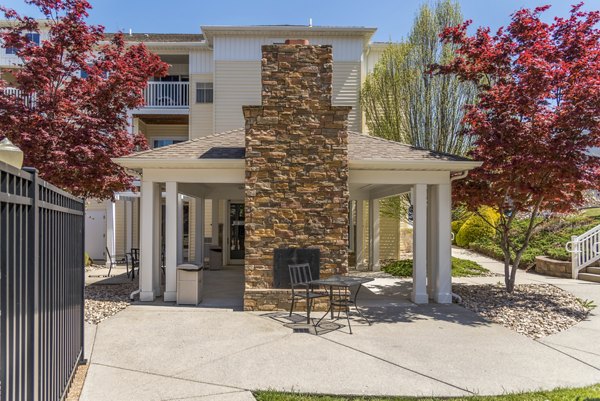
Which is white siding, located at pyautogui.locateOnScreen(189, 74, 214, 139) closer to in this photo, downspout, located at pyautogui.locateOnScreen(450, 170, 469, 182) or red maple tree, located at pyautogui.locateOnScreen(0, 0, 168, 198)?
red maple tree, located at pyautogui.locateOnScreen(0, 0, 168, 198)

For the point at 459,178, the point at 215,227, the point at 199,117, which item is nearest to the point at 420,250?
the point at 459,178

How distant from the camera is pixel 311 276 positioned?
881 cm

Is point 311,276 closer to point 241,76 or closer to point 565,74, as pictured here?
point 565,74

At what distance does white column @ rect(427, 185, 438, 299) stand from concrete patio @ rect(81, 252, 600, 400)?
169 cm

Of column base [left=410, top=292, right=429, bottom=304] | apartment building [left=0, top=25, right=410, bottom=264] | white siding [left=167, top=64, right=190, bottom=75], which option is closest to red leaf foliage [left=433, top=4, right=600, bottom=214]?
column base [left=410, top=292, right=429, bottom=304]

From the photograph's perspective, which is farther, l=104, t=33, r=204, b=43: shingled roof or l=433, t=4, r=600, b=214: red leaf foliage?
l=104, t=33, r=204, b=43: shingled roof

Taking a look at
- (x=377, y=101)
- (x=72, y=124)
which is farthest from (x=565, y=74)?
(x=72, y=124)

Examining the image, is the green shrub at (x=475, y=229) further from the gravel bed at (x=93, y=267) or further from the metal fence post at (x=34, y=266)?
the metal fence post at (x=34, y=266)

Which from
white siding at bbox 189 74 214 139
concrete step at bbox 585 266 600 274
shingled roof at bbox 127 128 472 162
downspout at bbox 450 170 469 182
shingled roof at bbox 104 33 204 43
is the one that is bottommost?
concrete step at bbox 585 266 600 274

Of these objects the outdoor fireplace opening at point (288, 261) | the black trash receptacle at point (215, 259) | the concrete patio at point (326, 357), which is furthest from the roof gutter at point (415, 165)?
the black trash receptacle at point (215, 259)

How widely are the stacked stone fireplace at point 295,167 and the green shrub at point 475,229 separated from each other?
39.1 ft

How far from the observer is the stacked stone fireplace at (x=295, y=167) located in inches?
352

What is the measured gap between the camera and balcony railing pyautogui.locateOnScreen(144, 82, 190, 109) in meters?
18.2

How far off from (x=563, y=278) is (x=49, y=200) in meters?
13.6
